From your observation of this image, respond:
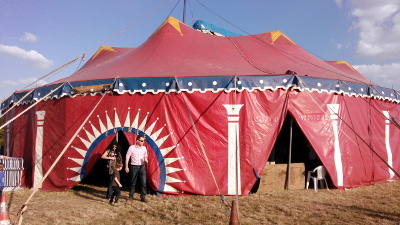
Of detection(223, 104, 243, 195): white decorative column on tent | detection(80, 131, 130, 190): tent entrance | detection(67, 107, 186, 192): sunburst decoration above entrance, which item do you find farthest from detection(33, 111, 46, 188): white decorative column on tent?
detection(223, 104, 243, 195): white decorative column on tent

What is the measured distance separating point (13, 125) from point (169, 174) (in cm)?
412

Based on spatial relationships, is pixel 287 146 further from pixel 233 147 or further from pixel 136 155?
pixel 136 155

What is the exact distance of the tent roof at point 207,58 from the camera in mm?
5809

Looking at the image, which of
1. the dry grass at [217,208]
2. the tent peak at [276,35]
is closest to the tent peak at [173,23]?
the tent peak at [276,35]

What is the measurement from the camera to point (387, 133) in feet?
22.3

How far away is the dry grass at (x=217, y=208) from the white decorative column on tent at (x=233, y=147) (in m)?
0.23

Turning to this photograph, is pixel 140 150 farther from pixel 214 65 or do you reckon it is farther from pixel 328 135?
pixel 328 135

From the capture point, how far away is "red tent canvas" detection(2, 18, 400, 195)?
17.6 feet

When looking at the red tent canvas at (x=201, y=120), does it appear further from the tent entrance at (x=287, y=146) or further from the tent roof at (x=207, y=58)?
the tent entrance at (x=287, y=146)

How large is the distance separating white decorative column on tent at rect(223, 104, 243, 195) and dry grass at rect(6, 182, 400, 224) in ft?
0.77

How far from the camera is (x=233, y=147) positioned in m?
5.38

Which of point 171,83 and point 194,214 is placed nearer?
point 194,214

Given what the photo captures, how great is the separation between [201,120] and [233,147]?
71 cm

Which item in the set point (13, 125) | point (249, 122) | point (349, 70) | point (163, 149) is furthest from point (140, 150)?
point (349, 70)
